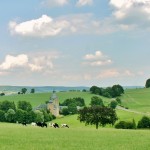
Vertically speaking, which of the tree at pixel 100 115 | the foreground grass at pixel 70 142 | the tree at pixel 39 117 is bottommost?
the tree at pixel 39 117

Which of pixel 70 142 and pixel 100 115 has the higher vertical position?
pixel 70 142

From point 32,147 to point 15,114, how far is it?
138 meters

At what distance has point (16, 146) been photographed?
29.9m

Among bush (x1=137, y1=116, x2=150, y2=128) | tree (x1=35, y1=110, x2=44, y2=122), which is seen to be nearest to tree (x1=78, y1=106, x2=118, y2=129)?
bush (x1=137, y1=116, x2=150, y2=128)

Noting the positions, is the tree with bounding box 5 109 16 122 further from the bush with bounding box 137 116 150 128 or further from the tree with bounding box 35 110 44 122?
the bush with bounding box 137 116 150 128

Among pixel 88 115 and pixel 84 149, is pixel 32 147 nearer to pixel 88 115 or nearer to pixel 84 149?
pixel 84 149

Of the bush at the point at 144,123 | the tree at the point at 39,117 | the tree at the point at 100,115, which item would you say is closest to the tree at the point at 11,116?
the tree at the point at 39,117

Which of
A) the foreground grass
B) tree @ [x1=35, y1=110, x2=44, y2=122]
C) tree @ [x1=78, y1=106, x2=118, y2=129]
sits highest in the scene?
the foreground grass

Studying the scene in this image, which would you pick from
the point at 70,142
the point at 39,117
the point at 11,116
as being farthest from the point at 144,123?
the point at 70,142

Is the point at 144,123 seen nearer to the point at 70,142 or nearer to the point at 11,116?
the point at 11,116

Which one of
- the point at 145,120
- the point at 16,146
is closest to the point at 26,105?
the point at 145,120

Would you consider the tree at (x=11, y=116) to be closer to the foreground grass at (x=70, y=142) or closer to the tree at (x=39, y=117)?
the tree at (x=39, y=117)

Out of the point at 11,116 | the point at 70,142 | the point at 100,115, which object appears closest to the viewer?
the point at 70,142

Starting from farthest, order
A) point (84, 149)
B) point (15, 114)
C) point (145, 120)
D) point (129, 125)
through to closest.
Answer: point (15, 114)
point (145, 120)
point (129, 125)
point (84, 149)
